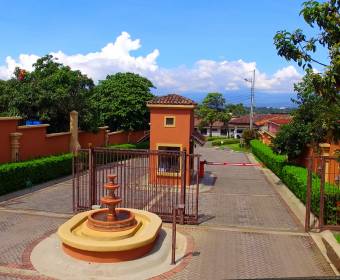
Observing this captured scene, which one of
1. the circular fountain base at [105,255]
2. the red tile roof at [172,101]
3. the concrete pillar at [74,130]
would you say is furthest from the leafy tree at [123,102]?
the circular fountain base at [105,255]

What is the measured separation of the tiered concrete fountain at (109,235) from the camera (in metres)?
9.80

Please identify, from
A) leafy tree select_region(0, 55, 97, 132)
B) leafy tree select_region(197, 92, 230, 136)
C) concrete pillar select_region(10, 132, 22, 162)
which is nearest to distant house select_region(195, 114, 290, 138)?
leafy tree select_region(197, 92, 230, 136)

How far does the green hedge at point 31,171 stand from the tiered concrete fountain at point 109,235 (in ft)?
23.1

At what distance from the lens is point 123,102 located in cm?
3497

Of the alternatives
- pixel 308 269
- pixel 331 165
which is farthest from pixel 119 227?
pixel 331 165

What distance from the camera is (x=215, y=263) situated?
10.1m

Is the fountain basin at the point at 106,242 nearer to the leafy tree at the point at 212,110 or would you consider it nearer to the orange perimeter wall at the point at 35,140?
the orange perimeter wall at the point at 35,140

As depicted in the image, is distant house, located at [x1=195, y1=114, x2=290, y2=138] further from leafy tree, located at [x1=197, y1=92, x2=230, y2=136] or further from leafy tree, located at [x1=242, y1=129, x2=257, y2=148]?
leafy tree, located at [x1=242, y1=129, x2=257, y2=148]

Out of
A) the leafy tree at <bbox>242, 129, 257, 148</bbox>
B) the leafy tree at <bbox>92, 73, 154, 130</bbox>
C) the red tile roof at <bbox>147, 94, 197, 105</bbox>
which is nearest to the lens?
the red tile roof at <bbox>147, 94, 197, 105</bbox>

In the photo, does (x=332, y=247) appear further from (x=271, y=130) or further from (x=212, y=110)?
(x=212, y=110)

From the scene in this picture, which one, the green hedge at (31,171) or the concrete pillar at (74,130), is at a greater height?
the concrete pillar at (74,130)

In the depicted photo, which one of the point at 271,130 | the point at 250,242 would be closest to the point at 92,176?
the point at 250,242

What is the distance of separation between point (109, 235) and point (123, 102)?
25.5m

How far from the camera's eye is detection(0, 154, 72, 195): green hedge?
17.5m
